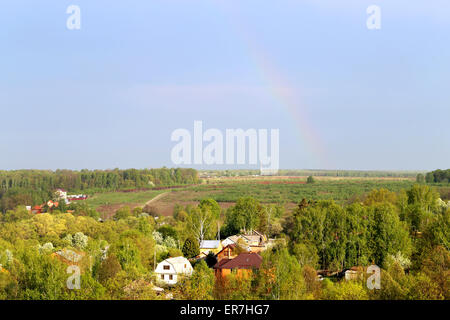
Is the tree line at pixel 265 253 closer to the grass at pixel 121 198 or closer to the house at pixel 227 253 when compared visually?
the house at pixel 227 253

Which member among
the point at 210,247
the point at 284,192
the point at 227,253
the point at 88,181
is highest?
the point at 88,181

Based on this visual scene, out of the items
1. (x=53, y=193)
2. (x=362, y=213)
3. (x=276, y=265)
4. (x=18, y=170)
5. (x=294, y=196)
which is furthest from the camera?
(x=18, y=170)

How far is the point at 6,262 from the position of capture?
44.7m

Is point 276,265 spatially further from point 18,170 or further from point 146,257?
point 18,170

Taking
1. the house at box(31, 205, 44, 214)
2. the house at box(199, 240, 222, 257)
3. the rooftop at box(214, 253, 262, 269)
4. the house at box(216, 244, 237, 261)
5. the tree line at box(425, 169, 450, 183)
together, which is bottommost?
the house at box(31, 205, 44, 214)

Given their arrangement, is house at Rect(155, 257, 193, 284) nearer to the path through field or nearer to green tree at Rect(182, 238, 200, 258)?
green tree at Rect(182, 238, 200, 258)

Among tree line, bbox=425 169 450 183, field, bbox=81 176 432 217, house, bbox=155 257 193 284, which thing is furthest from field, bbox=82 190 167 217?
tree line, bbox=425 169 450 183

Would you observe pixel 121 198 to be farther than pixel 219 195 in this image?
Yes

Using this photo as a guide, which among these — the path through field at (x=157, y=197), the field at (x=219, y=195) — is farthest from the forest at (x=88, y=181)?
the path through field at (x=157, y=197)

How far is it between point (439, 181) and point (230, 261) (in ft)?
360

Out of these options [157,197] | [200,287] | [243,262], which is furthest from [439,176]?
[200,287]

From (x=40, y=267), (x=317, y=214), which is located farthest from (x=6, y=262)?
(x=317, y=214)

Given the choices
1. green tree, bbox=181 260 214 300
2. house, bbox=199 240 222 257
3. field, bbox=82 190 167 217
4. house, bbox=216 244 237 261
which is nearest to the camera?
green tree, bbox=181 260 214 300

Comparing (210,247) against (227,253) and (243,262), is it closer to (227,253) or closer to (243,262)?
(227,253)
